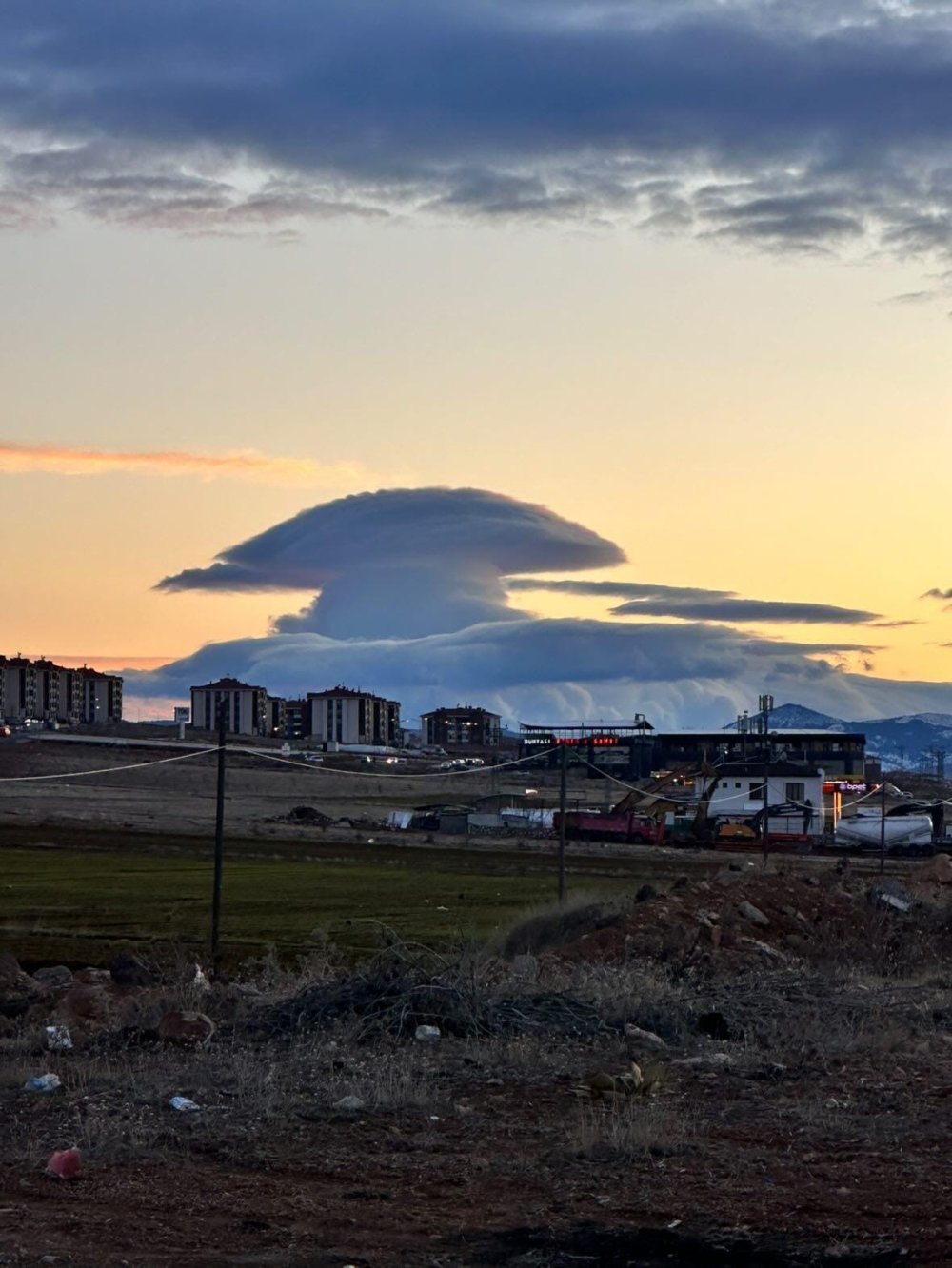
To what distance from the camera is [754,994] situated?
1784cm

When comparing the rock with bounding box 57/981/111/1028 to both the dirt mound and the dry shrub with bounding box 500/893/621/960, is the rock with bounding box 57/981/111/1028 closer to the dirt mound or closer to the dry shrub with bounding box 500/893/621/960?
the dirt mound

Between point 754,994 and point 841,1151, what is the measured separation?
6.83 metres

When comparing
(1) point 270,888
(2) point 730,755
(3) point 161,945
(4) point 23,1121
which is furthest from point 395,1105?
(2) point 730,755

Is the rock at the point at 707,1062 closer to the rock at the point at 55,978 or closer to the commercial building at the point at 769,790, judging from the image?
the rock at the point at 55,978

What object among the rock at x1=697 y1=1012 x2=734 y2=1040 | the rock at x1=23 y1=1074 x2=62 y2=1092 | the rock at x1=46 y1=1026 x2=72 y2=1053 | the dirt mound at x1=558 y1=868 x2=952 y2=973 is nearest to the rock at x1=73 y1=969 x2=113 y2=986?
the rock at x1=46 y1=1026 x2=72 y2=1053

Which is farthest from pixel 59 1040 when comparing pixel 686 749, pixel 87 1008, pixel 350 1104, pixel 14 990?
pixel 686 749

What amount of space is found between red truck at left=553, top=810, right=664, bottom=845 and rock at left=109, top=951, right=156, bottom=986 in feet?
210

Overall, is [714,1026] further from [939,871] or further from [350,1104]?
[939,871]

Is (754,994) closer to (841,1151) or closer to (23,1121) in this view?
(841,1151)

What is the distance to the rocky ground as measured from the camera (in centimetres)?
883

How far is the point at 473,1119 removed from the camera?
39.2 ft

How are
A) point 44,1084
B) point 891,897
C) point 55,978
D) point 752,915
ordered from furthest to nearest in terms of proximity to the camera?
point 891,897 → point 752,915 → point 55,978 → point 44,1084

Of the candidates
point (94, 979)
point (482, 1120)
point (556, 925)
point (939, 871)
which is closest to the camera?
point (482, 1120)

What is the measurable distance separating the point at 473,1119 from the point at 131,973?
9369mm
